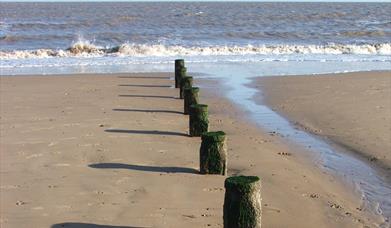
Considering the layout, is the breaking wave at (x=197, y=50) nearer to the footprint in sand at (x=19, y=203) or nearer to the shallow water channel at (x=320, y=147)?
the shallow water channel at (x=320, y=147)

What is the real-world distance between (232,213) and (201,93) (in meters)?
10.1

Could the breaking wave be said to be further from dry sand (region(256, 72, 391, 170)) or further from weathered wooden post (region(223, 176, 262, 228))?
weathered wooden post (region(223, 176, 262, 228))

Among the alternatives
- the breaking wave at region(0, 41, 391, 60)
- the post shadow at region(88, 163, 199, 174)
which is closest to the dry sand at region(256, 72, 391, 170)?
the post shadow at region(88, 163, 199, 174)

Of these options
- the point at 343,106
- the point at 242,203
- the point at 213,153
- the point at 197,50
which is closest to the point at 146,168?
the point at 213,153

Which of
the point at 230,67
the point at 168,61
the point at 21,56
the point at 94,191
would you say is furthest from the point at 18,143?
the point at 21,56

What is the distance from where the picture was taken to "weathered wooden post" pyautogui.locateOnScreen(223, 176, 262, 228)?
5.45 metres

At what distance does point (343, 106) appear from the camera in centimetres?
1334

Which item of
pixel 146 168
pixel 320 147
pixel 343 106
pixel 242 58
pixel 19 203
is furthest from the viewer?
pixel 242 58

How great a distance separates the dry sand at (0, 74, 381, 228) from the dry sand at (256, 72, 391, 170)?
3.99 feet

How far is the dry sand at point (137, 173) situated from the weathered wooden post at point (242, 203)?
648 mm

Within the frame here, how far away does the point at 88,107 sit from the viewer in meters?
13.2

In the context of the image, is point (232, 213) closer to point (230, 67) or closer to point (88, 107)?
point (88, 107)

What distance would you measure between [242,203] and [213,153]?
2207mm

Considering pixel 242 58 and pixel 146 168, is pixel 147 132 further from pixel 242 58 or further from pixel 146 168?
pixel 242 58
